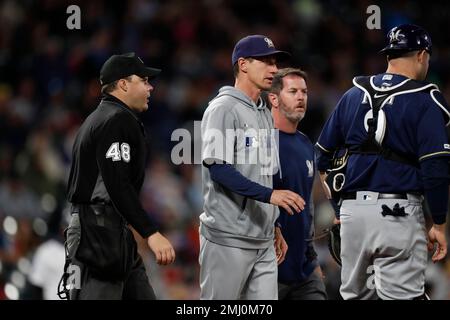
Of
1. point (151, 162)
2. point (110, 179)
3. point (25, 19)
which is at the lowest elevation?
point (151, 162)

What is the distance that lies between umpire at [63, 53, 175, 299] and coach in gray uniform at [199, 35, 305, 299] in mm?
365

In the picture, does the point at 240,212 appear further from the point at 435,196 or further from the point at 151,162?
the point at 151,162

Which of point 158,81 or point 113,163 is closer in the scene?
point 113,163

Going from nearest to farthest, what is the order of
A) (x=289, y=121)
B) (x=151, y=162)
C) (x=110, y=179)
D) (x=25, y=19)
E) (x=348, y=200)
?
1. (x=110, y=179)
2. (x=348, y=200)
3. (x=289, y=121)
4. (x=151, y=162)
5. (x=25, y=19)

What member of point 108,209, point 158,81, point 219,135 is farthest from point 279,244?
point 158,81

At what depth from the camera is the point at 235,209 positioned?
538cm

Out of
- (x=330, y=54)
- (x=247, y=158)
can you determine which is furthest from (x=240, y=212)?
(x=330, y=54)

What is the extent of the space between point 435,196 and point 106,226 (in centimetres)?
178

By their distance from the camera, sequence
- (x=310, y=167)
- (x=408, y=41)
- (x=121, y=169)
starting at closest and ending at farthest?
(x=121, y=169)
(x=408, y=41)
(x=310, y=167)

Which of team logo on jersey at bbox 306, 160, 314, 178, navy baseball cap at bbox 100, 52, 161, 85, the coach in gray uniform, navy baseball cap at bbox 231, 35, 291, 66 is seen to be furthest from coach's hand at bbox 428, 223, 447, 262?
navy baseball cap at bbox 100, 52, 161, 85

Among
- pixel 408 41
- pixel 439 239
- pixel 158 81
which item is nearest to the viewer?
pixel 439 239

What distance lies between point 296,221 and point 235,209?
0.90m

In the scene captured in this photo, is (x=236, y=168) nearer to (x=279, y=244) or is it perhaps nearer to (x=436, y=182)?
(x=279, y=244)

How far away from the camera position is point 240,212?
5.39 m
